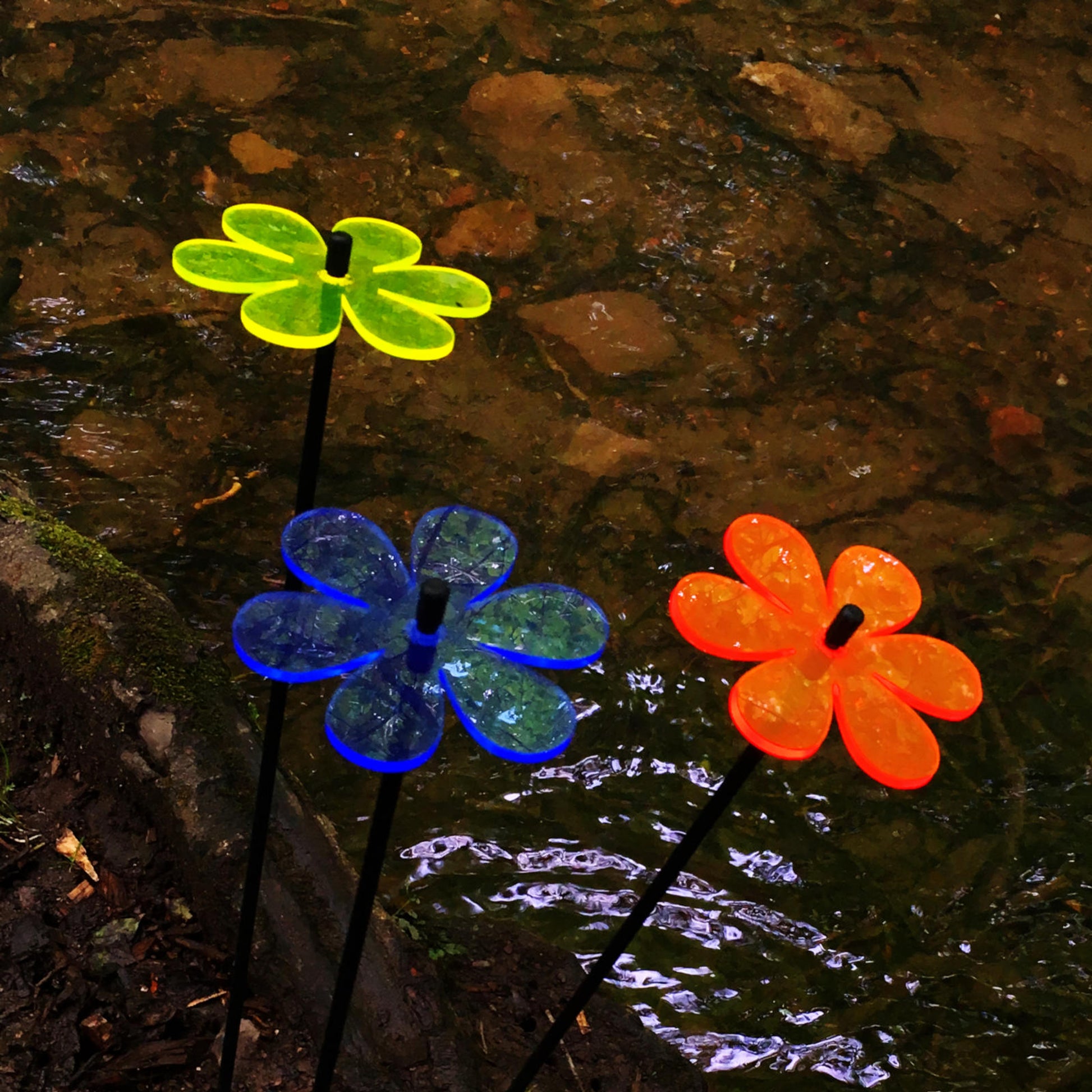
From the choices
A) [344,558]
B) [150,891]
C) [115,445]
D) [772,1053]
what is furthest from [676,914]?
[115,445]

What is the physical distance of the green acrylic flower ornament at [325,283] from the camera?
85 centimetres

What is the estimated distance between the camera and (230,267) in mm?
901

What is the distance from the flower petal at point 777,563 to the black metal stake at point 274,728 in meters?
0.34

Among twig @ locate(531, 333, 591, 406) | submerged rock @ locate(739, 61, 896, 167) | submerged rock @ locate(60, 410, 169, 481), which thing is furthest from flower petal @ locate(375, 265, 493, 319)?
submerged rock @ locate(739, 61, 896, 167)

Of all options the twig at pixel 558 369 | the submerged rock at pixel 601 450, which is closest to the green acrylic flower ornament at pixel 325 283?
the submerged rock at pixel 601 450

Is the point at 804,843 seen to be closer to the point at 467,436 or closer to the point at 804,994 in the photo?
the point at 804,994

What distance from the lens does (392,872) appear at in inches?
73.8

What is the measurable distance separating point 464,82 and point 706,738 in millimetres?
2347

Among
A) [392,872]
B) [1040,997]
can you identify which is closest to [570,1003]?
[392,872]

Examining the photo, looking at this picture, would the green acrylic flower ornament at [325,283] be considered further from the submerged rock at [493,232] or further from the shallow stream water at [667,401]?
the submerged rock at [493,232]

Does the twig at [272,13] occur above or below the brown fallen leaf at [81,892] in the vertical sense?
above

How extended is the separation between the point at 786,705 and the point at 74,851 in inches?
43.1

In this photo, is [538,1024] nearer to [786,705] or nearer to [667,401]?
[786,705]

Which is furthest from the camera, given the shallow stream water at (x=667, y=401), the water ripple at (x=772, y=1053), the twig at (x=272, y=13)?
the twig at (x=272, y=13)
